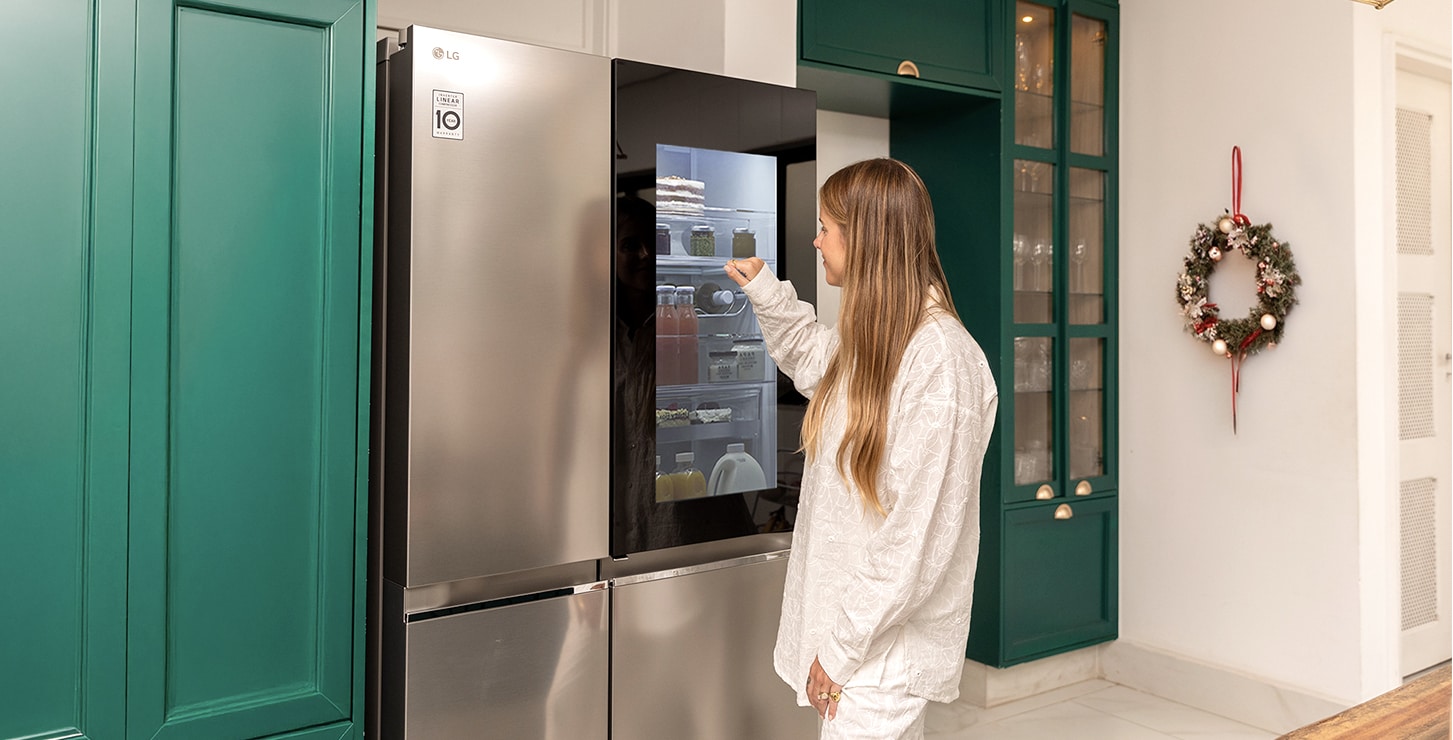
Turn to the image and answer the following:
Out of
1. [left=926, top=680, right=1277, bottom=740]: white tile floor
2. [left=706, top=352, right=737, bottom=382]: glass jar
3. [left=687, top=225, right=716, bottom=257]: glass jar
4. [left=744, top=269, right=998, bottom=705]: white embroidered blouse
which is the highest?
[left=687, top=225, right=716, bottom=257]: glass jar

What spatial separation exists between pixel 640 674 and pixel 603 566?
251mm

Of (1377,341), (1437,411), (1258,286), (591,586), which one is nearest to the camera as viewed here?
(591,586)

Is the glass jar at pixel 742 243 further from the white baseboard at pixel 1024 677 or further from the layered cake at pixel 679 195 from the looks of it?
the white baseboard at pixel 1024 677

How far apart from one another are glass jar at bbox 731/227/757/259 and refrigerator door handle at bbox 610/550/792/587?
0.72m

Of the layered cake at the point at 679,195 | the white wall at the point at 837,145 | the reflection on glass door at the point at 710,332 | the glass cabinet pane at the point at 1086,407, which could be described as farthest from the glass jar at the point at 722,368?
the glass cabinet pane at the point at 1086,407

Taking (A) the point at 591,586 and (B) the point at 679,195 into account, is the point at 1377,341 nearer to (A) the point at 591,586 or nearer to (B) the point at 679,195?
(B) the point at 679,195

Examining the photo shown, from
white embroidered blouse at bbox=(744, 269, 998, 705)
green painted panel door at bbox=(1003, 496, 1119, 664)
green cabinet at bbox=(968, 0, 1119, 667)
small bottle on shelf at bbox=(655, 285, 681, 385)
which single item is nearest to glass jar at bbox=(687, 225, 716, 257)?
small bottle on shelf at bbox=(655, 285, 681, 385)

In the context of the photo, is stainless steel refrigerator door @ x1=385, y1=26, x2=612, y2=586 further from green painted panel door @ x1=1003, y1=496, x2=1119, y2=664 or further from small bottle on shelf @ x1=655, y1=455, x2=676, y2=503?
green painted panel door @ x1=1003, y1=496, x2=1119, y2=664

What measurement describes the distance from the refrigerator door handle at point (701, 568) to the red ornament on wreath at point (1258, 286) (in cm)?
196

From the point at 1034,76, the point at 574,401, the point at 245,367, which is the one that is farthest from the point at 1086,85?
the point at 245,367

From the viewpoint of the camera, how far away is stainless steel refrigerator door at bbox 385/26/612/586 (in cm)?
184

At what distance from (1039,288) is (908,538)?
2.34 meters

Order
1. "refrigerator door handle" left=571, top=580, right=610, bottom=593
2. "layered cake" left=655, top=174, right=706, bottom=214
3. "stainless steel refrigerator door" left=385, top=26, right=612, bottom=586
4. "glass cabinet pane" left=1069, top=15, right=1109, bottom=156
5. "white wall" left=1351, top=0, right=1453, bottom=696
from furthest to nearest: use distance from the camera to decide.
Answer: "glass cabinet pane" left=1069, top=15, right=1109, bottom=156 < "white wall" left=1351, top=0, right=1453, bottom=696 < "layered cake" left=655, top=174, right=706, bottom=214 < "refrigerator door handle" left=571, top=580, right=610, bottom=593 < "stainless steel refrigerator door" left=385, top=26, right=612, bottom=586

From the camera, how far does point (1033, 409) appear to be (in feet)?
12.0
